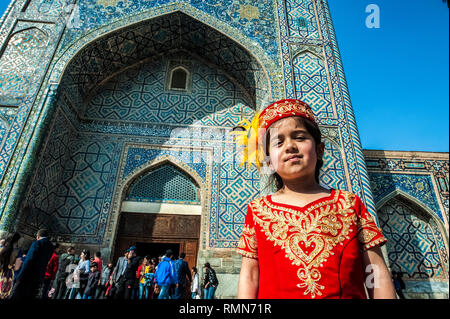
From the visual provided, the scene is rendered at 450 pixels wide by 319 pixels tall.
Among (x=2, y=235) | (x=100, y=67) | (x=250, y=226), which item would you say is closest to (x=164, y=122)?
(x=100, y=67)

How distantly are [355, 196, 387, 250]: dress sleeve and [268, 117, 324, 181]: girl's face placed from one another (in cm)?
18

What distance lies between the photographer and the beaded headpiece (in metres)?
0.90

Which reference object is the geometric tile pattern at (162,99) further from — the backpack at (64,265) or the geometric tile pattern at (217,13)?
the backpack at (64,265)

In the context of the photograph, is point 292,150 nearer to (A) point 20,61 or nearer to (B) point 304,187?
(B) point 304,187

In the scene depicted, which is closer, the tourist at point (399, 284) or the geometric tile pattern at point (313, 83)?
the tourist at point (399, 284)

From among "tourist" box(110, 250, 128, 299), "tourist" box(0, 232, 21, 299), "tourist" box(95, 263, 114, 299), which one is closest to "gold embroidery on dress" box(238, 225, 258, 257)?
"tourist" box(0, 232, 21, 299)

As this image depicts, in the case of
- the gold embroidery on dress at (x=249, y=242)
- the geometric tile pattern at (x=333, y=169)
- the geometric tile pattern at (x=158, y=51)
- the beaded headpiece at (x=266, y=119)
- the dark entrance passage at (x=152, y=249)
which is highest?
the geometric tile pattern at (x=158, y=51)

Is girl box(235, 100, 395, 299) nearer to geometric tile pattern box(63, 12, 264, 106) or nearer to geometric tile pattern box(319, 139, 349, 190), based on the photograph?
geometric tile pattern box(319, 139, 349, 190)

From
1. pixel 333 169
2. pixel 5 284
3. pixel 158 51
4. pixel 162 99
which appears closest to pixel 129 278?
pixel 5 284

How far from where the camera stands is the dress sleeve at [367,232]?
A: 2.42ft

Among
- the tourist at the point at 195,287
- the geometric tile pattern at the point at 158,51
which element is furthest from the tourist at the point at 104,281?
the geometric tile pattern at the point at 158,51

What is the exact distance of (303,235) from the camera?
0.78 m

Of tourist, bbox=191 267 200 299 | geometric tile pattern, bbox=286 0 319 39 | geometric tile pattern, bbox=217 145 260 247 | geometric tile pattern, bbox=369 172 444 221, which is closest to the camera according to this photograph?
tourist, bbox=191 267 200 299

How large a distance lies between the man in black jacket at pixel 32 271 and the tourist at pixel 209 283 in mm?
2147
